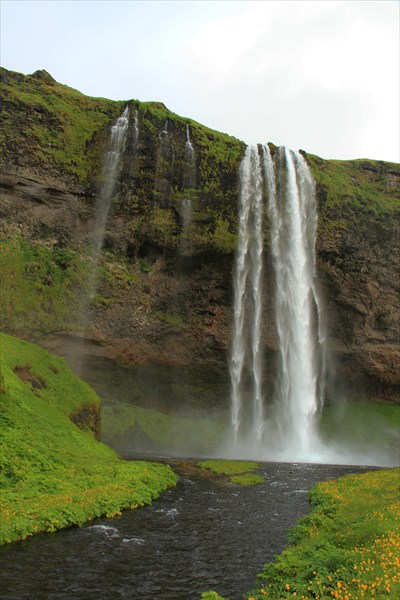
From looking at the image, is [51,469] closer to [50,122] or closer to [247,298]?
[247,298]

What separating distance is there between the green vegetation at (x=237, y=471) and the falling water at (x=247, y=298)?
65.1 feet

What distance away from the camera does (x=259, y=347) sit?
5366 cm

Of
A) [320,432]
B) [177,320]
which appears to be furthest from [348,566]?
[320,432]

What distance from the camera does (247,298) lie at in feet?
173

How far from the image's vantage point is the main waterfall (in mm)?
49594

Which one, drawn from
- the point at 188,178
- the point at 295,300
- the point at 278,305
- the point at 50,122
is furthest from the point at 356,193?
the point at 50,122

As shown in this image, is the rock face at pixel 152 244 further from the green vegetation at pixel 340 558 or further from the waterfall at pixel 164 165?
the green vegetation at pixel 340 558

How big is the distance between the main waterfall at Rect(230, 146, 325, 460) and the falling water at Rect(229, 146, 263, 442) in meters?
0.11

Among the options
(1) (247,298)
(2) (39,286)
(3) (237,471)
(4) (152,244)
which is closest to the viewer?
(3) (237,471)

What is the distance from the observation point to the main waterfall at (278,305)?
49.6 metres

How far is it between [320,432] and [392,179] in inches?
1371

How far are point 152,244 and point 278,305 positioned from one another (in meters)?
15.4

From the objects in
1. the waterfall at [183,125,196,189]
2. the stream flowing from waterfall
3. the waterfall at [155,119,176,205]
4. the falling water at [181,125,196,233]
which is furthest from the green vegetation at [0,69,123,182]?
the stream flowing from waterfall

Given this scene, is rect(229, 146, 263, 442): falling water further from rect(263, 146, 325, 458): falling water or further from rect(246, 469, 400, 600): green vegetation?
rect(246, 469, 400, 600): green vegetation
